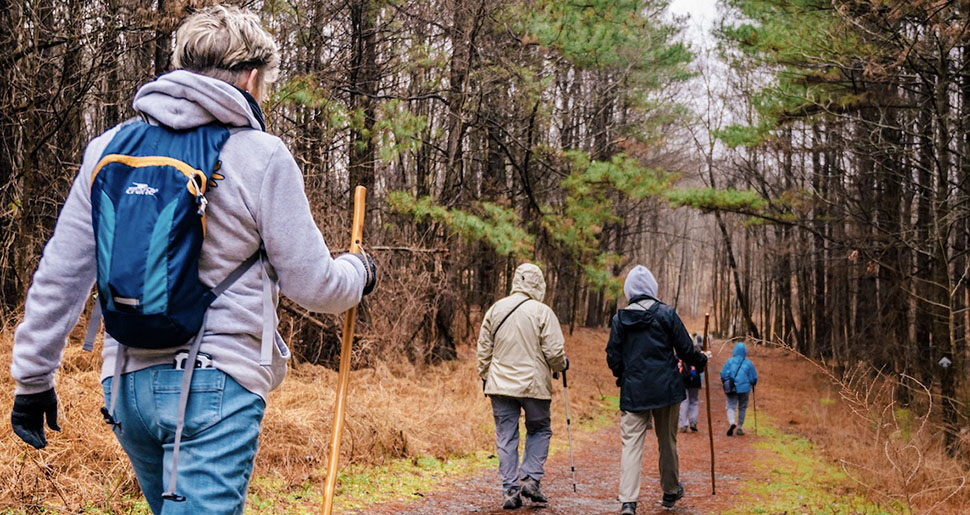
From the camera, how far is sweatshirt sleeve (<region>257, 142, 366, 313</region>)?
2207 millimetres

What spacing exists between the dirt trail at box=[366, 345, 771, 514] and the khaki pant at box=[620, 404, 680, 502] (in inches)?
13.6

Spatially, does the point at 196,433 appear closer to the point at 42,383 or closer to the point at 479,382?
the point at 42,383

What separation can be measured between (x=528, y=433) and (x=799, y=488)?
3303 millimetres

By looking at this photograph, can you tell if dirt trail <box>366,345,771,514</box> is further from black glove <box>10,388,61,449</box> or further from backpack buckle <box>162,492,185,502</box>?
backpack buckle <box>162,492,185,502</box>

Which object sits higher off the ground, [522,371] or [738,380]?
[522,371]

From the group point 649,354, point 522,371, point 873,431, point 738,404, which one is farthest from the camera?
point 738,404

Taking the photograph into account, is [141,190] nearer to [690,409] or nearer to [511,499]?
[511,499]

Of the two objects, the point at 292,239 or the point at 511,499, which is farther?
the point at 511,499

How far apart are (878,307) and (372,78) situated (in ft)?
47.9

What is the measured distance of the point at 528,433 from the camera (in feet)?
25.7

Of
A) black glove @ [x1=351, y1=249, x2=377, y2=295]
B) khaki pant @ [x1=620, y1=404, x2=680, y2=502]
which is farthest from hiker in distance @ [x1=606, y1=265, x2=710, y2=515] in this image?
black glove @ [x1=351, y1=249, x2=377, y2=295]

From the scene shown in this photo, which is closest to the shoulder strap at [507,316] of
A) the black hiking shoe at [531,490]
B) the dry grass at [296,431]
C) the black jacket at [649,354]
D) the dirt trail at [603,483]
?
the black jacket at [649,354]

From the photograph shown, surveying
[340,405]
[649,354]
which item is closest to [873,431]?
[649,354]

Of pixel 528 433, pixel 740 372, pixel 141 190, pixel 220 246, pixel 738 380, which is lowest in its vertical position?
pixel 738 380
